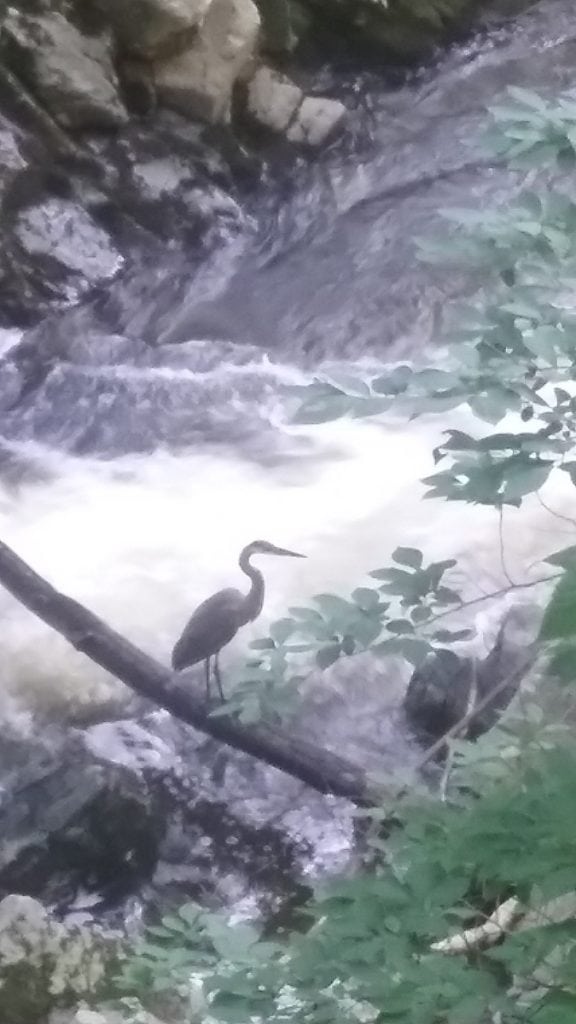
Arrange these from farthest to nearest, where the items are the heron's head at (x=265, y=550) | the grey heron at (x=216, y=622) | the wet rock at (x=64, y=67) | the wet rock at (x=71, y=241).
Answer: the wet rock at (x=64, y=67) < the wet rock at (x=71, y=241) < the heron's head at (x=265, y=550) < the grey heron at (x=216, y=622)

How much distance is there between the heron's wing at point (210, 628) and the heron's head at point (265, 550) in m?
0.12

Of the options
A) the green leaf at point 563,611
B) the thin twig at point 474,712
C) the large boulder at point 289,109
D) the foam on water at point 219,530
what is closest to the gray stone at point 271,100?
the large boulder at point 289,109

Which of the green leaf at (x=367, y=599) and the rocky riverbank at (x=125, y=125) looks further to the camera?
the rocky riverbank at (x=125, y=125)

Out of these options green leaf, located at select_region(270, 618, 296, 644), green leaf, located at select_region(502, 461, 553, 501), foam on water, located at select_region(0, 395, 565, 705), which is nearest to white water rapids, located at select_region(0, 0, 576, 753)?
foam on water, located at select_region(0, 395, 565, 705)

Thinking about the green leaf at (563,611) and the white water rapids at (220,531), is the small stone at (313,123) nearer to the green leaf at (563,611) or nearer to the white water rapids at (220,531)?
the white water rapids at (220,531)

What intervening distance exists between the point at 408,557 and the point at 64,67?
110 inches

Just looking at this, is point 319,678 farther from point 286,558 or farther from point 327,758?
point 286,558

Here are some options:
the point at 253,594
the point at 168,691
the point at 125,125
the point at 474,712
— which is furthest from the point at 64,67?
the point at 474,712

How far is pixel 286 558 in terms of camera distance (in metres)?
1.81

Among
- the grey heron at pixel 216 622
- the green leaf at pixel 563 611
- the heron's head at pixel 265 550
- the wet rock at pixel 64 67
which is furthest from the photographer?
the wet rock at pixel 64 67

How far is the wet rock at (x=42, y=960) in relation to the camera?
1301 millimetres

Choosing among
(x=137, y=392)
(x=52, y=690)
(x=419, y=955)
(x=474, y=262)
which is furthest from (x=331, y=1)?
(x=419, y=955)

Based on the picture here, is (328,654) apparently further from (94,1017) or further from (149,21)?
(149,21)

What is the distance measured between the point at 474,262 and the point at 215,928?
0.70 m
